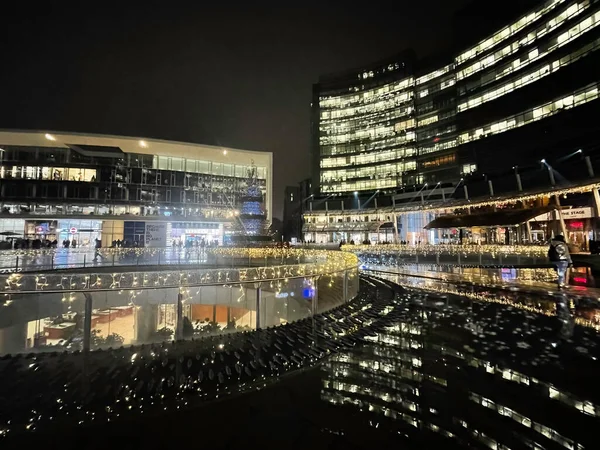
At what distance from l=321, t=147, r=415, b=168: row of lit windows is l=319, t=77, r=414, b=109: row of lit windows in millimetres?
18152

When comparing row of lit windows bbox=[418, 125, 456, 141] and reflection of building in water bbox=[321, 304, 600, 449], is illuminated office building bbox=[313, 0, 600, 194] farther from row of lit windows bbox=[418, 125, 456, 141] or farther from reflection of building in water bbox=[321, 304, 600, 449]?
reflection of building in water bbox=[321, 304, 600, 449]

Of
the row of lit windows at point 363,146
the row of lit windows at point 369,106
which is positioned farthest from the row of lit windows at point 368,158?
the row of lit windows at point 369,106

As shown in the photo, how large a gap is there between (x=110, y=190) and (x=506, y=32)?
3095 inches

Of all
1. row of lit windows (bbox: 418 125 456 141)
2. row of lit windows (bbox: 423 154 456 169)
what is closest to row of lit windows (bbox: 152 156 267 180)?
row of lit windows (bbox: 423 154 456 169)

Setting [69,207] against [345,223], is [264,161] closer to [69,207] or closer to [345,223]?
[345,223]

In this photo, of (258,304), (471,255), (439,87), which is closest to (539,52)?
(439,87)

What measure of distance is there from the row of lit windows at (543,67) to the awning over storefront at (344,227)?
104ft

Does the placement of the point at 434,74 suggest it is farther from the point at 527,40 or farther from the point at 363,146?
the point at 527,40

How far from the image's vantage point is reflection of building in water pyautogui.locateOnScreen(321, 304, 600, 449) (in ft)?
12.4

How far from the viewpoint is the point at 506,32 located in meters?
59.3

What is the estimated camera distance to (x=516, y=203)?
41.3 m

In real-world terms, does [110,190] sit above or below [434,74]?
below

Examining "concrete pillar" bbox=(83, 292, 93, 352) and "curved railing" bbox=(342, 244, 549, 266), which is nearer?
"concrete pillar" bbox=(83, 292, 93, 352)

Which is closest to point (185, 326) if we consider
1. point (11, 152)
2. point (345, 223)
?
point (11, 152)
